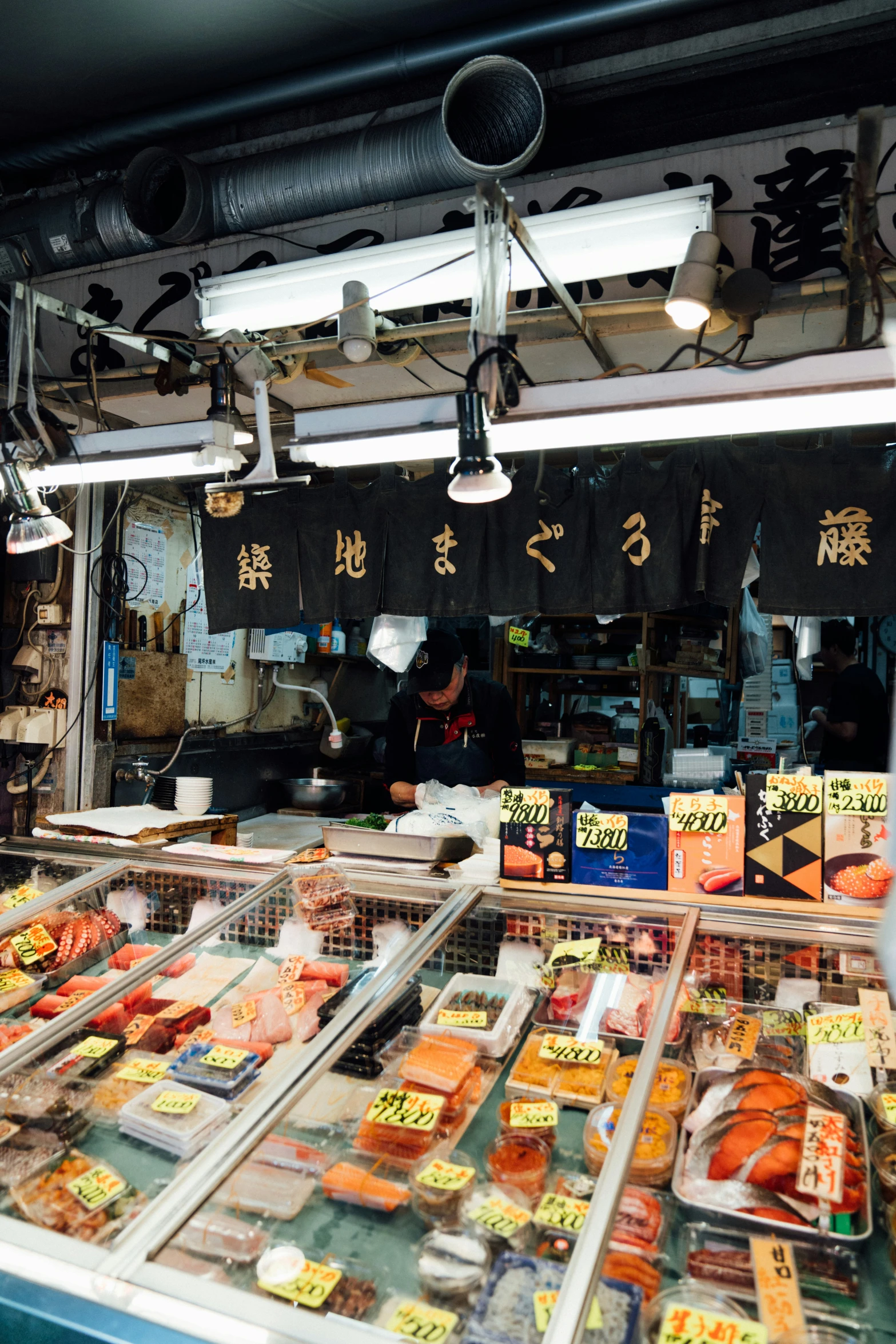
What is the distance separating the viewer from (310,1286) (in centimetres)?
167

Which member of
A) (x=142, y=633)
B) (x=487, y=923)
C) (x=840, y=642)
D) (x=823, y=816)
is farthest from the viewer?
(x=840, y=642)

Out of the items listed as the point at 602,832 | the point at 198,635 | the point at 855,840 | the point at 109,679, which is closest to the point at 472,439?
the point at 602,832

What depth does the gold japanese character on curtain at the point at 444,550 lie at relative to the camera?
4.98m

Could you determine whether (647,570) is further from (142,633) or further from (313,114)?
(142,633)

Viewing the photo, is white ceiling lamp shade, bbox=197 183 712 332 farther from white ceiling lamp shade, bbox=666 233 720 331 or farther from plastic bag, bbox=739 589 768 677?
plastic bag, bbox=739 589 768 677

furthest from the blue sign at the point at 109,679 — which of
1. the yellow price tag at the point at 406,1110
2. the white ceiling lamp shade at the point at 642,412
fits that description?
the yellow price tag at the point at 406,1110

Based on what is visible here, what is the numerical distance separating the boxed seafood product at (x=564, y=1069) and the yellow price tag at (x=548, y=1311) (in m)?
0.74

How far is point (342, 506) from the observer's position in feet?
17.1

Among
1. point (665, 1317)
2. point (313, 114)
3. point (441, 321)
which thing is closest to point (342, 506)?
point (441, 321)

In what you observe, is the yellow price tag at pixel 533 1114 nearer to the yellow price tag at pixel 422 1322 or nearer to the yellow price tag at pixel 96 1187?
the yellow price tag at pixel 422 1322

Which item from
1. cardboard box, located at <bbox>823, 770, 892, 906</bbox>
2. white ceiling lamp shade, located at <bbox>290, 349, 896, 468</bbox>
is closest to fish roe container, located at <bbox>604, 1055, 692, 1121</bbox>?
cardboard box, located at <bbox>823, 770, 892, 906</bbox>

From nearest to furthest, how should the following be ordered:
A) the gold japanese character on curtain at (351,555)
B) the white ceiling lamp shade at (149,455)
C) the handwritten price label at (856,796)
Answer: the handwritten price label at (856,796), the white ceiling lamp shade at (149,455), the gold japanese character on curtain at (351,555)

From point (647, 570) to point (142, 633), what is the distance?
13.5 feet

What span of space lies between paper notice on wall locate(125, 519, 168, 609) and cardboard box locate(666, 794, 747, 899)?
485 cm
